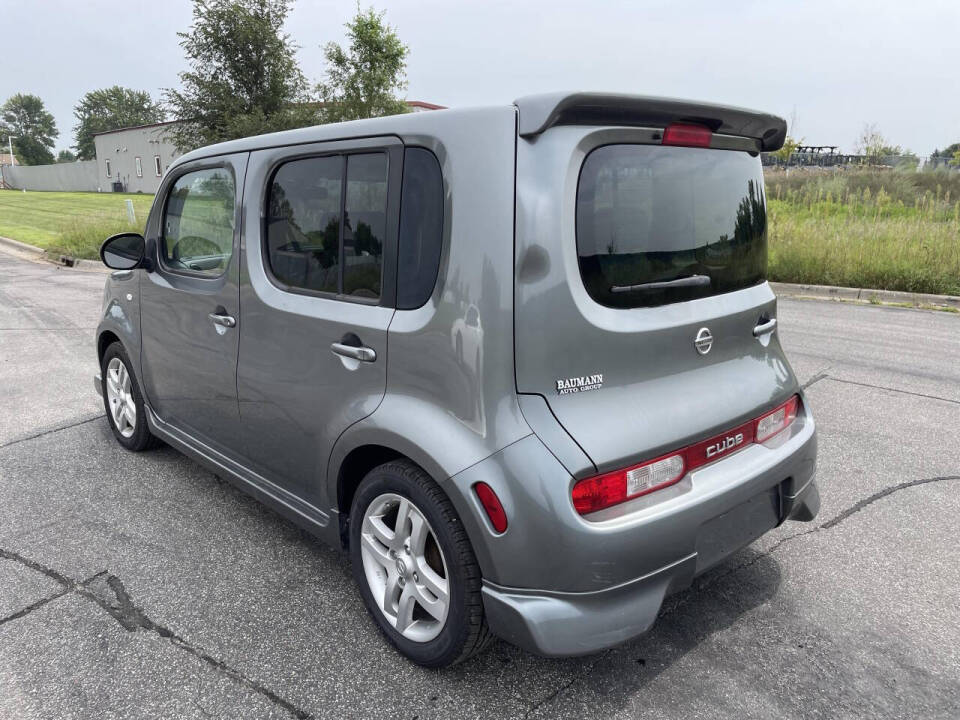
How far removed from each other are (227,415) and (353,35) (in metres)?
30.4

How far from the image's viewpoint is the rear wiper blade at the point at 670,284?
7.02ft

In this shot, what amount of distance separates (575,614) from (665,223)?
123 cm

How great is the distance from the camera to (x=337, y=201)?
2.55 meters

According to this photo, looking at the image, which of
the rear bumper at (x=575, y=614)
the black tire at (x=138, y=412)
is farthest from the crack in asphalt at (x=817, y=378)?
the black tire at (x=138, y=412)

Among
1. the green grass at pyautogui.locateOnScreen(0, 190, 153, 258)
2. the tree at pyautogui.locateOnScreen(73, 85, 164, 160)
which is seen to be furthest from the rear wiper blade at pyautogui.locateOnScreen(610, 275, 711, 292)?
the tree at pyautogui.locateOnScreen(73, 85, 164, 160)

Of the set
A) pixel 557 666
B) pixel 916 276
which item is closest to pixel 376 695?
pixel 557 666

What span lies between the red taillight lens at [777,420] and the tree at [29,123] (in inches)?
5749

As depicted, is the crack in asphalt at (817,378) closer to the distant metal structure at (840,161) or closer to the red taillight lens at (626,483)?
the red taillight lens at (626,483)

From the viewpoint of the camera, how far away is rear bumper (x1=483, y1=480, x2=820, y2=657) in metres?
1.99

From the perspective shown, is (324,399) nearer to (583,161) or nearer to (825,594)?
(583,161)

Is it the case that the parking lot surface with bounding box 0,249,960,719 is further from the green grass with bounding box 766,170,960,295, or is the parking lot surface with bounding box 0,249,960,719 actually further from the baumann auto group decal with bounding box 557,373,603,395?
the green grass with bounding box 766,170,960,295

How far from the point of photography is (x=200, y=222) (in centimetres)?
337

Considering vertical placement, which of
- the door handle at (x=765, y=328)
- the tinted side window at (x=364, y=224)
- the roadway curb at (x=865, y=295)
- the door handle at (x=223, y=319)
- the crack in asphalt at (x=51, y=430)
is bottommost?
the roadway curb at (x=865, y=295)

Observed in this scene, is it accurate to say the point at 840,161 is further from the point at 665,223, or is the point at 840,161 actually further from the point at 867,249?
the point at 665,223
